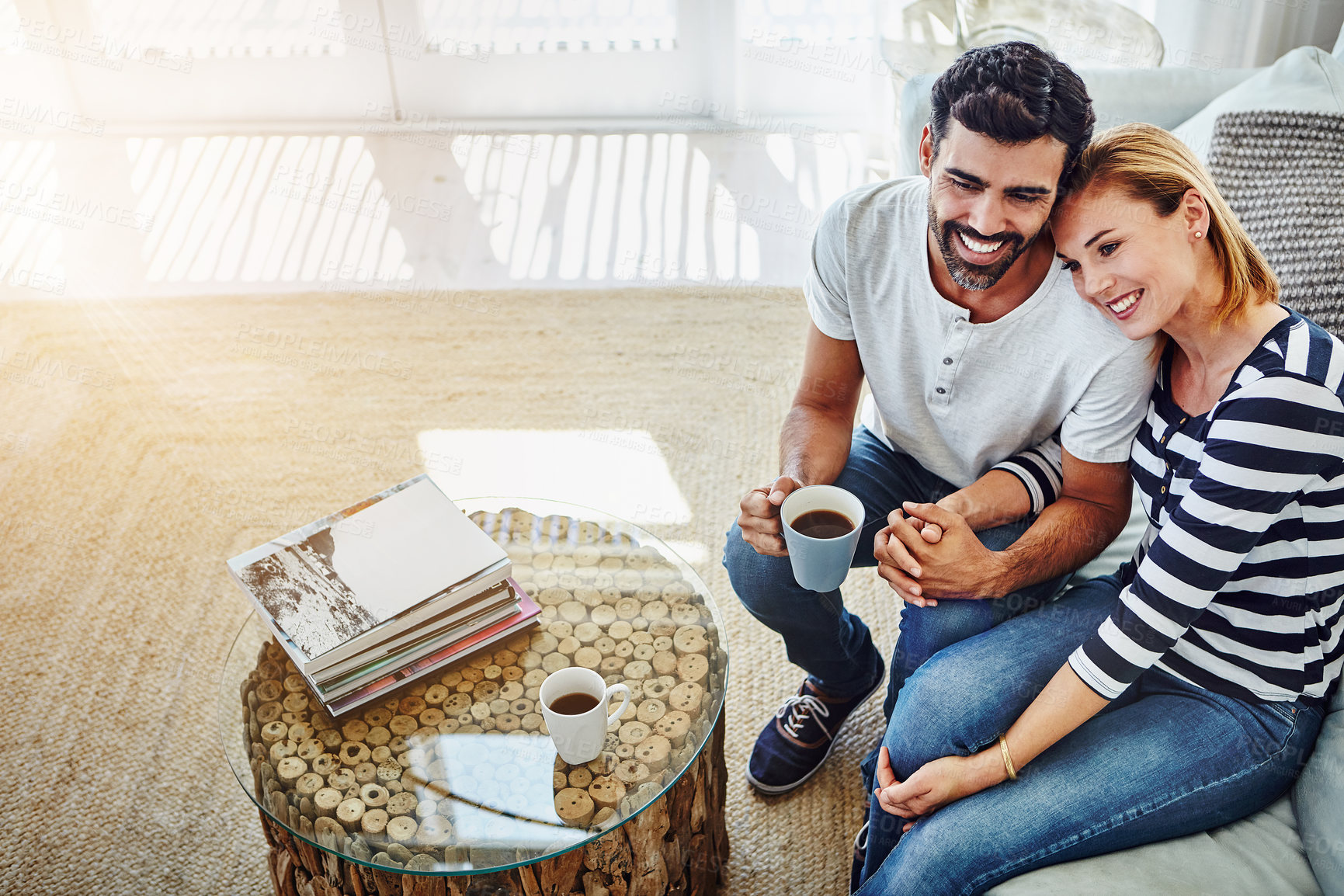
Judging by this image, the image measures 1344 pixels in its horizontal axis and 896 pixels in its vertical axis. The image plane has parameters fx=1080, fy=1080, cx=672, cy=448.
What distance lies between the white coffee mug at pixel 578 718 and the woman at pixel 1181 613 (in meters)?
0.37

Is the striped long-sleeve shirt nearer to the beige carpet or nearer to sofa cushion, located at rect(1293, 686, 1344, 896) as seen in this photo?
sofa cushion, located at rect(1293, 686, 1344, 896)

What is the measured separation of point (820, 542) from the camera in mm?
1235

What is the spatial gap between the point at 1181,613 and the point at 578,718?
65 centimetres

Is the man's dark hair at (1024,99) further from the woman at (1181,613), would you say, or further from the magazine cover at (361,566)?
the magazine cover at (361,566)

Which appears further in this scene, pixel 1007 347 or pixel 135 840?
pixel 135 840

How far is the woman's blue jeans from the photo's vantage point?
1146mm

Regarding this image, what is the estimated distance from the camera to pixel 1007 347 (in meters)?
1.43

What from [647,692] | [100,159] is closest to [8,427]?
[100,159]

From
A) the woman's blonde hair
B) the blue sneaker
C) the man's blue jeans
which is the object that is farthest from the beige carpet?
the woman's blonde hair

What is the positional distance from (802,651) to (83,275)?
2432 mm

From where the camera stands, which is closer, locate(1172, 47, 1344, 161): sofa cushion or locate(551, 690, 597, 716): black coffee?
locate(551, 690, 597, 716): black coffee

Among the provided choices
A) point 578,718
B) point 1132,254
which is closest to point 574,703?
point 578,718

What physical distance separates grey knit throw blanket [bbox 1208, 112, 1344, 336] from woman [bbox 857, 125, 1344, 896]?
0.32 metres

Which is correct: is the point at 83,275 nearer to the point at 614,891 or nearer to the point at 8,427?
the point at 8,427
